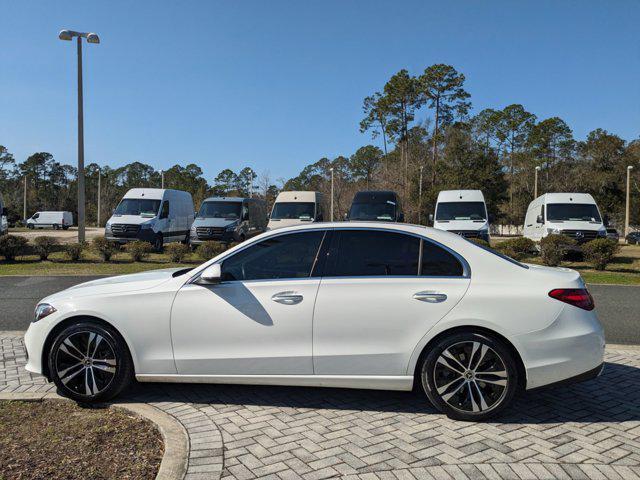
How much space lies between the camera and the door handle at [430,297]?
416 centimetres

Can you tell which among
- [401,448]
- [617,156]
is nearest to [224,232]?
[401,448]

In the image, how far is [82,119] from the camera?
22.5 meters

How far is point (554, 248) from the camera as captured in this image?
1545cm

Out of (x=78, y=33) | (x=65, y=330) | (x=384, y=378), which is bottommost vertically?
(x=384, y=378)

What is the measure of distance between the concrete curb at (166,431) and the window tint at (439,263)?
2214 millimetres

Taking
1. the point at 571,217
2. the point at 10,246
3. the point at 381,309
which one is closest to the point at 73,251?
the point at 10,246

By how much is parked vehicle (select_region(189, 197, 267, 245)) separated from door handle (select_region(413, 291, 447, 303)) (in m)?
17.5

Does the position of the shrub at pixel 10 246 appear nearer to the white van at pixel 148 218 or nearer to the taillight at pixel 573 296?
the white van at pixel 148 218

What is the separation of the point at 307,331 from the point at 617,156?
64309mm

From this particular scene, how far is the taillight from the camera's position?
4.14 m

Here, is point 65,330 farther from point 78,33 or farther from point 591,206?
point 78,33

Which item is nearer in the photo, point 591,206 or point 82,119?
point 591,206

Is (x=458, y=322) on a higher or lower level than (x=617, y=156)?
lower

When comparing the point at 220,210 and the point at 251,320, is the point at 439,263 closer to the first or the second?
the point at 251,320
